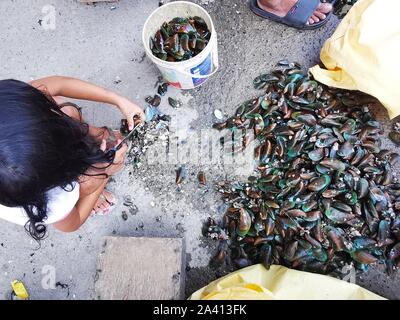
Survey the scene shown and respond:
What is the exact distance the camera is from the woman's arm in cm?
180

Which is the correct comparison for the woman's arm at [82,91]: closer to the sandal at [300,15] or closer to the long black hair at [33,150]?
the long black hair at [33,150]

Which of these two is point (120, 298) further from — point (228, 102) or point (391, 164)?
point (391, 164)

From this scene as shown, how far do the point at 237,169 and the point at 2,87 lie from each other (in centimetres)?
102

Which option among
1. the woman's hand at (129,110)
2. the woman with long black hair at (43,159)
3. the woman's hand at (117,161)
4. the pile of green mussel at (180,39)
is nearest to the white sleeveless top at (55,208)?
the woman with long black hair at (43,159)

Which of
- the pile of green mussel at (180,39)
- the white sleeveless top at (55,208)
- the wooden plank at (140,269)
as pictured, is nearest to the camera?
the white sleeveless top at (55,208)

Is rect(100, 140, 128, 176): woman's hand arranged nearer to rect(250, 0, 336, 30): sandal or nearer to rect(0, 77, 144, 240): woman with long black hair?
rect(0, 77, 144, 240): woman with long black hair

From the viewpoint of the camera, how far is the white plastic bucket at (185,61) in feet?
6.05

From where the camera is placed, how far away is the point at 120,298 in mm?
1769

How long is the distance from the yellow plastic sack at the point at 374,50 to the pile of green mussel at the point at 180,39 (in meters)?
0.58

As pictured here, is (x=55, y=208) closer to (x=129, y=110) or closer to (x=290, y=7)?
(x=129, y=110)

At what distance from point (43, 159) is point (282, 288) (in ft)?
3.09

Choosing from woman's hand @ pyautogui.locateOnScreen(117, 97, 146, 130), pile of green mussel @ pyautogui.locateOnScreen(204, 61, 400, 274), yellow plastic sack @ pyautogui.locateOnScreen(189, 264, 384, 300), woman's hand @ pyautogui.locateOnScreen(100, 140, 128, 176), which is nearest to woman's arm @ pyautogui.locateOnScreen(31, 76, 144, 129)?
woman's hand @ pyautogui.locateOnScreen(117, 97, 146, 130)

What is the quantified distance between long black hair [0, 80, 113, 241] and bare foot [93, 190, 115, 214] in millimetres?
495
